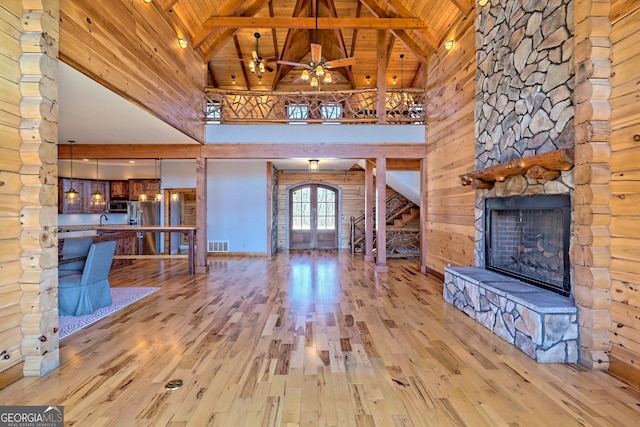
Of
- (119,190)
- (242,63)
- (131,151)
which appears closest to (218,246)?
(131,151)

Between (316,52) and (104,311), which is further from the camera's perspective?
(316,52)

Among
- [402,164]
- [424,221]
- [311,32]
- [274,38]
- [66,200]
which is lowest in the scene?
[424,221]

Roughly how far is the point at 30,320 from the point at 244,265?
4.96m

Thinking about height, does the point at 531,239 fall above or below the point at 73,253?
above

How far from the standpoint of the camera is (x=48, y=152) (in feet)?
7.71

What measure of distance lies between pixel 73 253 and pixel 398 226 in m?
7.56

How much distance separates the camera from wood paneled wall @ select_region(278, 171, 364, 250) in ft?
33.2

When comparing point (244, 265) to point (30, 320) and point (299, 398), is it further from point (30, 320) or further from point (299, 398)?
point (299, 398)

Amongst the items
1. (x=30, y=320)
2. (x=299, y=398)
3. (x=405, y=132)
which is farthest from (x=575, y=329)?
(x=405, y=132)

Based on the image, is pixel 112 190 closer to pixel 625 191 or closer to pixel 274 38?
pixel 274 38

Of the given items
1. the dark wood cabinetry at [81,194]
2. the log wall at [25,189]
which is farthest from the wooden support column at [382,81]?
the dark wood cabinetry at [81,194]

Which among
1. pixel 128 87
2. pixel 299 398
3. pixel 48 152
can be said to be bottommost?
pixel 299 398

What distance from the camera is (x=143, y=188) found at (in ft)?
30.9

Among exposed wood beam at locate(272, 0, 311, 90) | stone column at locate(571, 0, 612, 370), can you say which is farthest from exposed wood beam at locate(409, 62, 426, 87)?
stone column at locate(571, 0, 612, 370)
